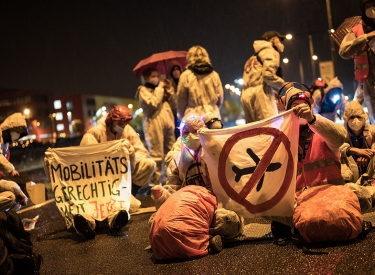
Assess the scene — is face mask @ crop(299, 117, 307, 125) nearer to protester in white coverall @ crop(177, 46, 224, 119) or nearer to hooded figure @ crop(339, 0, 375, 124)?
hooded figure @ crop(339, 0, 375, 124)

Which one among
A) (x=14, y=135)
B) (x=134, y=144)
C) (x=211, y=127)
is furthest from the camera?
(x=134, y=144)

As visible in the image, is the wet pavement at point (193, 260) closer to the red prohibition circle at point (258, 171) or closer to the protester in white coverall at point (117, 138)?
the protester in white coverall at point (117, 138)

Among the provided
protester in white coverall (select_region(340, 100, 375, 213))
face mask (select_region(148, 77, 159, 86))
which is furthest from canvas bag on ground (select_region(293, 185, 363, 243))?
face mask (select_region(148, 77, 159, 86))

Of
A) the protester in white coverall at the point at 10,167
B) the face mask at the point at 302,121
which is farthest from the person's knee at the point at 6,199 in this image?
the face mask at the point at 302,121

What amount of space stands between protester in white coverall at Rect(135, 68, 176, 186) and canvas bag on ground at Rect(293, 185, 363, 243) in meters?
4.96

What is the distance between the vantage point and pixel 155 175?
8953 mm

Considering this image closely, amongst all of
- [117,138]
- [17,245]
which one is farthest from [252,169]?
[117,138]

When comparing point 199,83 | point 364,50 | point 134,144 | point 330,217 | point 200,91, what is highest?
point 364,50

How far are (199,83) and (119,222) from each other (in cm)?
311

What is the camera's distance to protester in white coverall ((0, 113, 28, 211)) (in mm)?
6023

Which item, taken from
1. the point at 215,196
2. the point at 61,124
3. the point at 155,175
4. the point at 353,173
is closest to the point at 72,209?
the point at 215,196

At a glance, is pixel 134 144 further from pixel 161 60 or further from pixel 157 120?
pixel 161 60

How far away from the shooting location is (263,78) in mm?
7707

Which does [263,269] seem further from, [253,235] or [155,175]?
[155,175]
